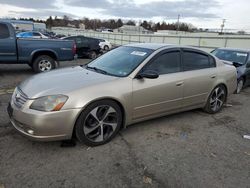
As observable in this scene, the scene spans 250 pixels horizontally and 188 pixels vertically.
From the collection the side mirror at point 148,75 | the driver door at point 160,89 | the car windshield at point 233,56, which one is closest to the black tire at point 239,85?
the car windshield at point 233,56

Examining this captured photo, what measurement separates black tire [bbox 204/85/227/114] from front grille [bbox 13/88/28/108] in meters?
3.76

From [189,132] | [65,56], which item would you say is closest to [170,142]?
[189,132]

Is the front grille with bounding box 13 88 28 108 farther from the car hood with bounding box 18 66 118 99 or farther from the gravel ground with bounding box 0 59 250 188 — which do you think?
the gravel ground with bounding box 0 59 250 188

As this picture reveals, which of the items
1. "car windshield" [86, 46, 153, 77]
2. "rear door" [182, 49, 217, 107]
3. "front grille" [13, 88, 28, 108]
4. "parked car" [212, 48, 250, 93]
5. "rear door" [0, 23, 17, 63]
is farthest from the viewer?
"rear door" [0, 23, 17, 63]

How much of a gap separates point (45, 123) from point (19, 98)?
665 mm

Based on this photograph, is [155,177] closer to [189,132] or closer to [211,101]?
[189,132]

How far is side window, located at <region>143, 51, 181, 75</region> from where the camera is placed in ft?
13.5

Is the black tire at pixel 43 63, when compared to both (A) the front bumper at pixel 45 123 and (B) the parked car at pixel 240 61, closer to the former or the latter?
(A) the front bumper at pixel 45 123

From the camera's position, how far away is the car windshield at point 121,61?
4.00m

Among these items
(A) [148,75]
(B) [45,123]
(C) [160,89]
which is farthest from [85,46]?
(B) [45,123]

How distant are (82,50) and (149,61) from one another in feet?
41.4

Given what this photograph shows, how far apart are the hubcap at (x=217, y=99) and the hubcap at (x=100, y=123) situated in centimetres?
267

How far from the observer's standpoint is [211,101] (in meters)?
5.25

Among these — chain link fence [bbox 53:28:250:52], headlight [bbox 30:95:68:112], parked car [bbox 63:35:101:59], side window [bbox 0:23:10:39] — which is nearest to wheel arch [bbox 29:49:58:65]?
side window [bbox 0:23:10:39]
